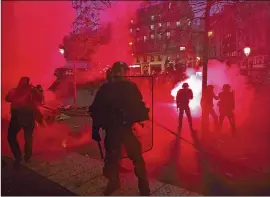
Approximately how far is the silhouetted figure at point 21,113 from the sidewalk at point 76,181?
318mm

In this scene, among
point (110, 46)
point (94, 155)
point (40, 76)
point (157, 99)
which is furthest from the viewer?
point (157, 99)

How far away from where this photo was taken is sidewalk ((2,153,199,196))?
3.12 meters

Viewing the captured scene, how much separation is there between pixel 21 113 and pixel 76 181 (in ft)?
4.91

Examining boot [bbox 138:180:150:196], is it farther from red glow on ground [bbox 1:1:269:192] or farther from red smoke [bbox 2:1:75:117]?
red smoke [bbox 2:1:75:117]

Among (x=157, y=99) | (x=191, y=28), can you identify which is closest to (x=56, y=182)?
(x=191, y=28)

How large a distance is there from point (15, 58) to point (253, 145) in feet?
24.2

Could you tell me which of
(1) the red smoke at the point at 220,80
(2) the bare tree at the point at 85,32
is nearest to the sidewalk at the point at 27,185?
(2) the bare tree at the point at 85,32

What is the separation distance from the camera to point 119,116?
2.91 meters

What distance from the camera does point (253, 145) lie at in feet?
17.2

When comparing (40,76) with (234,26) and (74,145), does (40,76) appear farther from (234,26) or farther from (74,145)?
(234,26)

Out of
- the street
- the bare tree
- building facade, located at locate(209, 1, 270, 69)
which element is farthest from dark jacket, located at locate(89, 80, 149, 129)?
the bare tree

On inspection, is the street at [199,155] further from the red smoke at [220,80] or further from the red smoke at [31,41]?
the red smoke at [220,80]

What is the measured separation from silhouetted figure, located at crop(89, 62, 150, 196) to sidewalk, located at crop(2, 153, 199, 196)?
244 millimetres

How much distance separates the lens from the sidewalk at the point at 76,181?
312 centimetres
